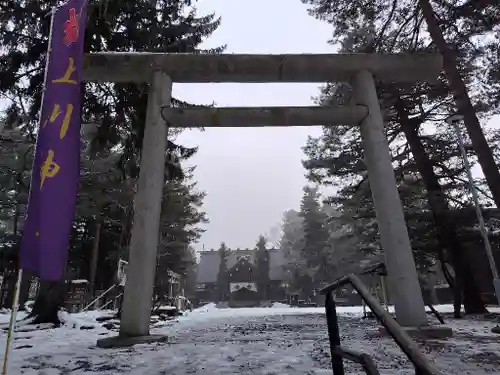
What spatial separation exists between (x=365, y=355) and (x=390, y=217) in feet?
14.4

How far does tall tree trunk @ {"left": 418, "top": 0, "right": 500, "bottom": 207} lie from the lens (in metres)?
7.15

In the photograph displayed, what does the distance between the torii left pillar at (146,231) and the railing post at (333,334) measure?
3.42m

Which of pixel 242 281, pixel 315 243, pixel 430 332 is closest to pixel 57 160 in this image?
pixel 430 332

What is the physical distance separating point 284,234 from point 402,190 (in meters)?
44.3

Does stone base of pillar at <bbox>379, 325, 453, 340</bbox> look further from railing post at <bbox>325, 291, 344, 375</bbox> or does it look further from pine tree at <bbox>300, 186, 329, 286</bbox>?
pine tree at <bbox>300, 186, 329, 286</bbox>

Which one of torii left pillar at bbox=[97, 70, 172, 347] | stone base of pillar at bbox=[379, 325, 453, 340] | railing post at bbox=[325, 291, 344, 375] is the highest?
torii left pillar at bbox=[97, 70, 172, 347]

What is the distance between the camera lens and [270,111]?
7.20 meters

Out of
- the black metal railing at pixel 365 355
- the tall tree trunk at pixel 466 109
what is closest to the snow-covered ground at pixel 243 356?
the black metal railing at pixel 365 355

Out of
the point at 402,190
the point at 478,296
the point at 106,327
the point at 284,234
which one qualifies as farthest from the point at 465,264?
the point at 284,234

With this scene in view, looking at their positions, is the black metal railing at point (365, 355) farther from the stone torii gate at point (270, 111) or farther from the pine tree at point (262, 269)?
the pine tree at point (262, 269)

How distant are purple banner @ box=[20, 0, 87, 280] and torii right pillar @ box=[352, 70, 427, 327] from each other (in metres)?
5.00

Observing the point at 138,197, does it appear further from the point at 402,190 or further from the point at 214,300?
the point at 214,300

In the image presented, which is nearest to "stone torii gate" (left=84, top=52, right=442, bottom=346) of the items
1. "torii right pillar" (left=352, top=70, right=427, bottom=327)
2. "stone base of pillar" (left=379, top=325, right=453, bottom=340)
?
"torii right pillar" (left=352, top=70, right=427, bottom=327)

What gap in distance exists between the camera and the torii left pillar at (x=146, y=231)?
5453 mm
